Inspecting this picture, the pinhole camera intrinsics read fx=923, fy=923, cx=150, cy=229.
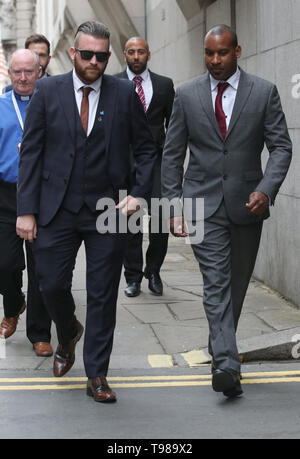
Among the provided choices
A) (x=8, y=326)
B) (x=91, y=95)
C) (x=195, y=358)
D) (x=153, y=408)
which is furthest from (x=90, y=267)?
(x=8, y=326)

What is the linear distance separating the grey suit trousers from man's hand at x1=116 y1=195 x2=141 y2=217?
1.55 feet

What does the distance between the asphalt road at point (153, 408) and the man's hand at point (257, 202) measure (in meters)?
1.03

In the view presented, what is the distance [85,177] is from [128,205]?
277 millimetres

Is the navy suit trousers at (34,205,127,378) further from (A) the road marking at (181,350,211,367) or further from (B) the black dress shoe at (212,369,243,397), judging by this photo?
(A) the road marking at (181,350,211,367)

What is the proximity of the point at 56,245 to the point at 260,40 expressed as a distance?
4.23 metres

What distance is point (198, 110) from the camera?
16.8ft

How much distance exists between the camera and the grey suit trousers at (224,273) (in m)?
4.89

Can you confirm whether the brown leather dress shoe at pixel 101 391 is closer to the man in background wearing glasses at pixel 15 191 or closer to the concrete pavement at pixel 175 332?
the concrete pavement at pixel 175 332

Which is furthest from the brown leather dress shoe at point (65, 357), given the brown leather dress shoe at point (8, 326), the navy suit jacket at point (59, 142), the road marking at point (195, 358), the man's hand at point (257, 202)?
Answer: the man's hand at point (257, 202)

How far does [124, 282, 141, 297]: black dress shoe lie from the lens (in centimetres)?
805

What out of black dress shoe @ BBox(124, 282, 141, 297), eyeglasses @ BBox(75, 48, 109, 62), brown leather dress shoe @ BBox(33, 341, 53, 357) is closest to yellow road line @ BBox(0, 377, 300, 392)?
brown leather dress shoe @ BBox(33, 341, 53, 357)

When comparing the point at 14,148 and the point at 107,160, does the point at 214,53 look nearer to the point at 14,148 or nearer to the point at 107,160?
the point at 107,160
